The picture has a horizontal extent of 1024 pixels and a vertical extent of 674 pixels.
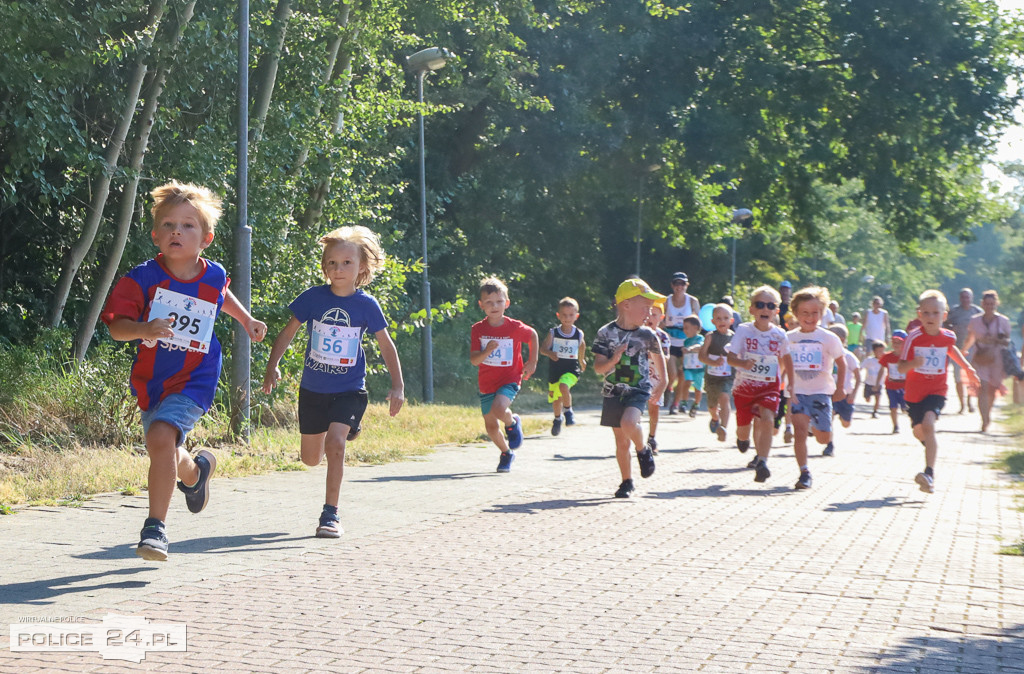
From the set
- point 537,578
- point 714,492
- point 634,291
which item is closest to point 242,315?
point 537,578

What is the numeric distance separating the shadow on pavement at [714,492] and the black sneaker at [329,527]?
3.16 metres

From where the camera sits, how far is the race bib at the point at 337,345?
25.2 feet

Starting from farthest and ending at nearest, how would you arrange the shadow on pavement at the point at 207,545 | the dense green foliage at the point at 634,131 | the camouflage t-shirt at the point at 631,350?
the dense green foliage at the point at 634,131 < the camouflage t-shirt at the point at 631,350 < the shadow on pavement at the point at 207,545

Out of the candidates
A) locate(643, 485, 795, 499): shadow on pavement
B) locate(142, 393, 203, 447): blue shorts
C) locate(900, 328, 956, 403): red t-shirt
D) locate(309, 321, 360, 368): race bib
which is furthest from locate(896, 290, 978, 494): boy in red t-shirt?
locate(142, 393, 203, 447): blue shorts

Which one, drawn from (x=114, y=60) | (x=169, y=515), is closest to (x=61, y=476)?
(x=169, y=515)

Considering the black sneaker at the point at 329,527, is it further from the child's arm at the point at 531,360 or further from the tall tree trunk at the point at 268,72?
the tall tree trunk at the point at 268,72

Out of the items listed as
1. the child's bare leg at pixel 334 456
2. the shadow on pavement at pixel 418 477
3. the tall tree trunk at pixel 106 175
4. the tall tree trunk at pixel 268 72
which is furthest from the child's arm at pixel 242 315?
the tall tree trunk at pixel 268 72

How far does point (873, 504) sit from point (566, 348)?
5.99 metres

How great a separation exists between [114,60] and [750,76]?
61.5 ft

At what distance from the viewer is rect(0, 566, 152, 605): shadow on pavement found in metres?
5.32

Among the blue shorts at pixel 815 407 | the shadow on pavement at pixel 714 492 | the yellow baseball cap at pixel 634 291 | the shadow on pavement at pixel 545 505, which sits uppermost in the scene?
the yellow baseball cap at pixel 634 291

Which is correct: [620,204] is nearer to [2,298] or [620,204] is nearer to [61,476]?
[2,298]

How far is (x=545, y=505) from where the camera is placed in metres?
9.19

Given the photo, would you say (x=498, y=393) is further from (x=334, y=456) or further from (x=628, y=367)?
(x=334, y=456)
